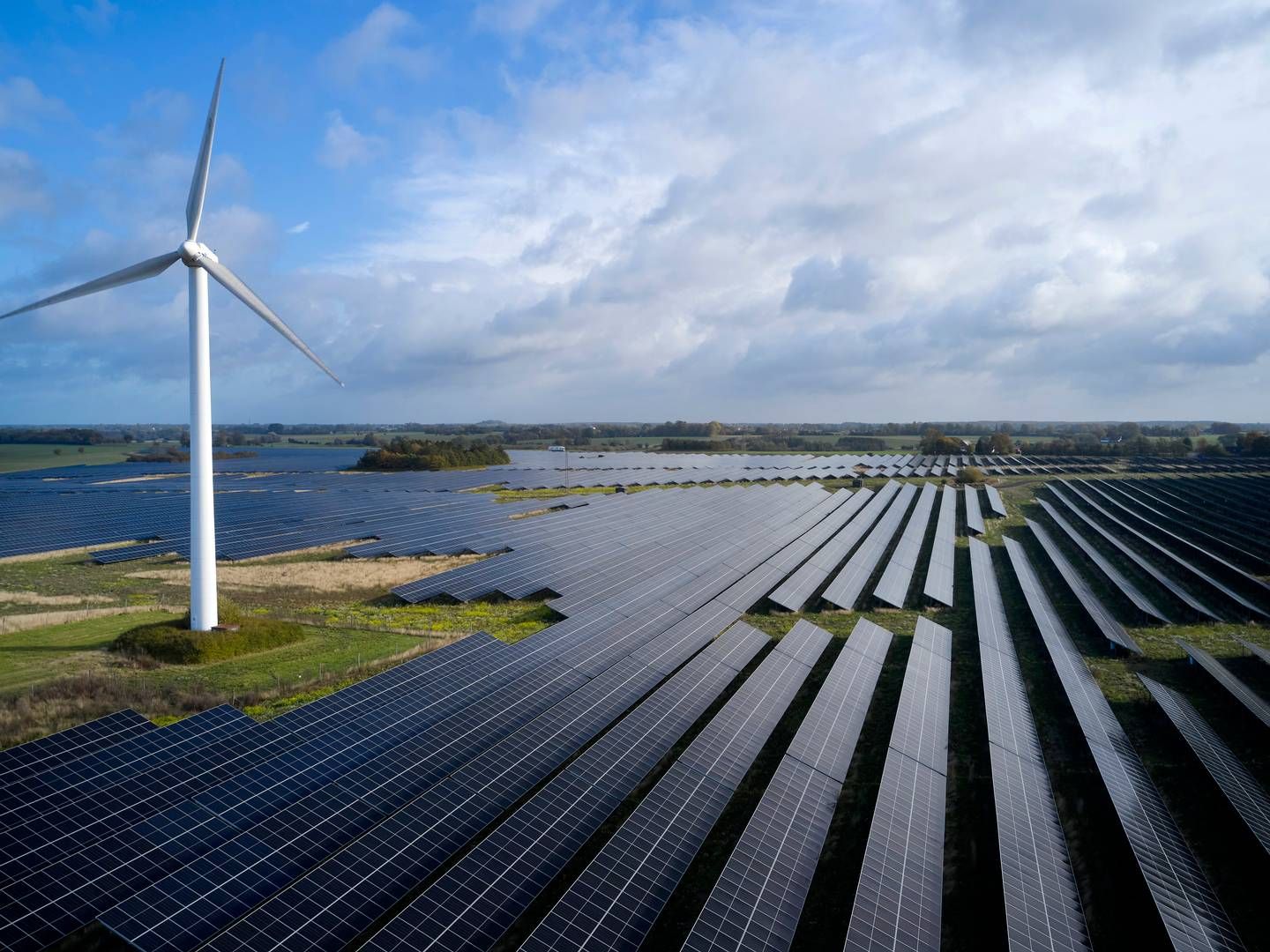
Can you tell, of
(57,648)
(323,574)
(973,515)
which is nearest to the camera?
(57,648)

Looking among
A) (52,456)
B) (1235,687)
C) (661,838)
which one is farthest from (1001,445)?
(52,456)

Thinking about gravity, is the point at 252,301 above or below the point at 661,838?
above

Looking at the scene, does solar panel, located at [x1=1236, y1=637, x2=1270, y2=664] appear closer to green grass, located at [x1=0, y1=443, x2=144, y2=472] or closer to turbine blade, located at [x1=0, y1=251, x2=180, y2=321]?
turbine blade, located at [x1=0, y1=251, x2=180, y2=321]

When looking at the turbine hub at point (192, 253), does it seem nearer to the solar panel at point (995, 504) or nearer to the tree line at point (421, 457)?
the solar panel at point (995, 504)

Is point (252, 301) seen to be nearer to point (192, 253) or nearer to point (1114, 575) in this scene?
point (192, 253)

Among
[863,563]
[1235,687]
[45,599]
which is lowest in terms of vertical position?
[45,599]

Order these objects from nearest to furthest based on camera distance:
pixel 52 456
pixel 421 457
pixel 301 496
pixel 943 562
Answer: pixel 943 562
pixel 301 496
pixel 421 457
pixel 52 456

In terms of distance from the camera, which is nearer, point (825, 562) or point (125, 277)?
point (125, 277)

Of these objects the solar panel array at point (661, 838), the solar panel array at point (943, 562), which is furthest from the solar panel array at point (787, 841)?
the solar panel array at point (943, 562)
